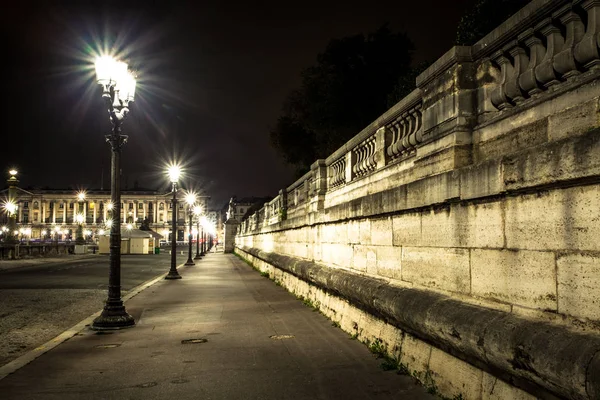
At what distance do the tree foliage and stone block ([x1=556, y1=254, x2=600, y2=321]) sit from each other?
9.55 meters

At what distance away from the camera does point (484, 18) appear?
40.7 feet

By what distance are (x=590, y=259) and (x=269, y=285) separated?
17165 millimetres

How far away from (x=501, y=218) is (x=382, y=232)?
Result: 126 inches

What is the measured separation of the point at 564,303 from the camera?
147 inches

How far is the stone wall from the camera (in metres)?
3.59

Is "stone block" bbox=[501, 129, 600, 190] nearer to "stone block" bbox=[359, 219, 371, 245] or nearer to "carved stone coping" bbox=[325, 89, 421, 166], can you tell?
"carved stone coping" bbox=[325, 89, 421, 166]

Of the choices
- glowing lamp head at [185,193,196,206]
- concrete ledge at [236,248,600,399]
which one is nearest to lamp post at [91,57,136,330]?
concrete ledge at [236,248,600,399]

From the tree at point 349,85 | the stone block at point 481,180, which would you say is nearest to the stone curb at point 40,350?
the stone block at point 481,180

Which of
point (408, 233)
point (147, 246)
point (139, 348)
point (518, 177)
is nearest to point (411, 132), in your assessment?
point (408, 233)

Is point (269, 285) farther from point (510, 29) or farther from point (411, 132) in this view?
point (510, 29)

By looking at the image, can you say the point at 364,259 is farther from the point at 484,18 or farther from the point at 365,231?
the point at 484,18

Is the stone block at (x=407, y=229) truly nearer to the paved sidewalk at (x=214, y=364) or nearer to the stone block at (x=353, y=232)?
the paved sidewalk at (x=214, y=364)

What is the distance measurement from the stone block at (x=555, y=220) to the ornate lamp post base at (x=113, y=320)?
8.25 metres

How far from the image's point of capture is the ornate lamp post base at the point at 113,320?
10438 mm
